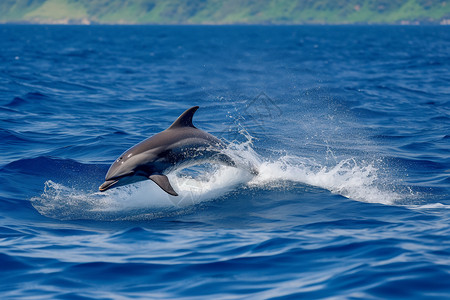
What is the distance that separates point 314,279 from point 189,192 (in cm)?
432

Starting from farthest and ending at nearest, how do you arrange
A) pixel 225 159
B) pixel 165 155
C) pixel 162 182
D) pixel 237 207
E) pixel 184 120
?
pixel 225 159, pixel 184 120, pixel 237 207, pixel 165 155, pixel 162 182

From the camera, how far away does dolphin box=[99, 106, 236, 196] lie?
9.34m

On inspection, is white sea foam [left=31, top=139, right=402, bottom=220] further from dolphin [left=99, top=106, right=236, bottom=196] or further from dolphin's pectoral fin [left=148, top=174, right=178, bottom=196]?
dolphin's pectoral fin [left=148, top=174, right=178, bottom=196]

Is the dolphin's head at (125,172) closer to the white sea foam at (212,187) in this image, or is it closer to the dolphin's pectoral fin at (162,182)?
the dolphin's pectoral fin at (162,182)

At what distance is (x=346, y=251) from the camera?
7621mm

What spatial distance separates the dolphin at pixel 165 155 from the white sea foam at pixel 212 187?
0.49 meters

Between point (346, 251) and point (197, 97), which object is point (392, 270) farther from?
point (197, 97)

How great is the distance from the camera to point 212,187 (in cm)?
1114

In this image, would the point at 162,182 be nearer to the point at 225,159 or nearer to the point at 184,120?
the point at 184,120

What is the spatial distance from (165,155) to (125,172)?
2.48 ft

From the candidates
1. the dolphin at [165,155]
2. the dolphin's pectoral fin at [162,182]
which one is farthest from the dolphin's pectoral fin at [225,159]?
the dolphin's pectoral fin at [162,182]

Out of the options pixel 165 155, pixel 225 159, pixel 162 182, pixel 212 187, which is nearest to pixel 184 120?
pixel 165 155

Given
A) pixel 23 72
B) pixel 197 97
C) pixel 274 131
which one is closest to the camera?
pixel 274 131

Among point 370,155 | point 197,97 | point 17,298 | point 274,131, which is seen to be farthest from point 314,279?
point 197,97
